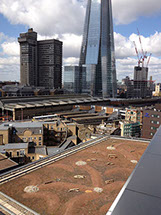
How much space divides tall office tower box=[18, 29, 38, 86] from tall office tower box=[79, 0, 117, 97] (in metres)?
42.1

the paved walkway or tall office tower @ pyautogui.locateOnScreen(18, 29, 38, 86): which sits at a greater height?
tall office tower @ pyautogui.locateOnScreen(18, 29, 38, 86)

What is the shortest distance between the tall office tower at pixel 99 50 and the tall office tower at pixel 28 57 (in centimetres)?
4207

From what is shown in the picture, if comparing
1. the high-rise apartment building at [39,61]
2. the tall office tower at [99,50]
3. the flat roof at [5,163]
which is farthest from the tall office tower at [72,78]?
the flat roof at [5,163]

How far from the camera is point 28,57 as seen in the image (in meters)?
158

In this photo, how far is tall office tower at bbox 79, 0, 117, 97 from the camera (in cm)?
14025

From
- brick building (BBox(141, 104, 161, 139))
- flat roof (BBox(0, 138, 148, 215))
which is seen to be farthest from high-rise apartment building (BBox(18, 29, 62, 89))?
flat roof (BBox(0, 138, 148, 215))

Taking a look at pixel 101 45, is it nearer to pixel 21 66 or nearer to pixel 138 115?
pixel 21 66

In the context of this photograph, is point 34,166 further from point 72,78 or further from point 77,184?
point 72,78

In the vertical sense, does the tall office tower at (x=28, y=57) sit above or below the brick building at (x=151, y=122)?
above

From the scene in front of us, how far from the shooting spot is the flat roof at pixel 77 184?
11398 millimetres

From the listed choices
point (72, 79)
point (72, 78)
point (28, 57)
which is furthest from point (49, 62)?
point (72, 79)

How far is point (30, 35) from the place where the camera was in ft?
522

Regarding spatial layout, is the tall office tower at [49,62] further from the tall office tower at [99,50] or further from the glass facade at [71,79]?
the tall office tower at [99,50]

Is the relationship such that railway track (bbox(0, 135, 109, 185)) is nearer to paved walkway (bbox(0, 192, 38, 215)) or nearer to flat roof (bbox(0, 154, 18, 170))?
paved walkway (bbox(0, 192, 38, 215))
